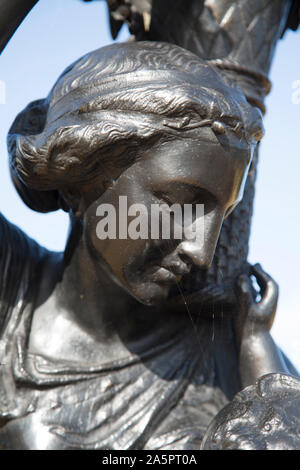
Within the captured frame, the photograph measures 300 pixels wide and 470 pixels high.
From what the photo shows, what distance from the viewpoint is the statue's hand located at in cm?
306

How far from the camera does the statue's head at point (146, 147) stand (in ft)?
8.80

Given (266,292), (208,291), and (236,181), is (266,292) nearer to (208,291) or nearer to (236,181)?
(208,291)

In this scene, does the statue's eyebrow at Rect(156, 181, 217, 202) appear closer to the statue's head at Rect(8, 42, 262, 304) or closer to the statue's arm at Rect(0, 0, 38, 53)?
the statue's head at Rect(8, 42, 262, 304)

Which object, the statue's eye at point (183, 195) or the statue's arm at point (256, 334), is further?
A: the statue's arm at point (256, 334)

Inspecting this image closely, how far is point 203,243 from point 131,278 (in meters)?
0.23

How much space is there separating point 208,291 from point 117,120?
0.67m

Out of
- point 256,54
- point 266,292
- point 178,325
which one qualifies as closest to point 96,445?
point 178,325

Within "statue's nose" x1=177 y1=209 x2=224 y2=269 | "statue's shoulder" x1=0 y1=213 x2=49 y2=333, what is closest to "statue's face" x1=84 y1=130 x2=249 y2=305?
"statue's nose" x1=177 y1=209 x2=224 y2=269

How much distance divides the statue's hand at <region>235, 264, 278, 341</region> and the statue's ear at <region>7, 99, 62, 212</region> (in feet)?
2.04

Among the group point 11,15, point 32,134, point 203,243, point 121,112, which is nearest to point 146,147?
point 121,112

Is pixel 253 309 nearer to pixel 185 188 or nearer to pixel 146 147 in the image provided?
pixel 185 188

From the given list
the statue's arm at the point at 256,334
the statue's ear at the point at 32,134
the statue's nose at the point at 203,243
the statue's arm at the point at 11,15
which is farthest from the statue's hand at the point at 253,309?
the statue's arm at the point at 11,15

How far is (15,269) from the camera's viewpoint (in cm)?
301

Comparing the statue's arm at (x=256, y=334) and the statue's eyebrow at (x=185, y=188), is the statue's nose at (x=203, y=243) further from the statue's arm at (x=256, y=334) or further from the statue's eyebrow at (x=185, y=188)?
the statue's arm at (x=256, y=334)
